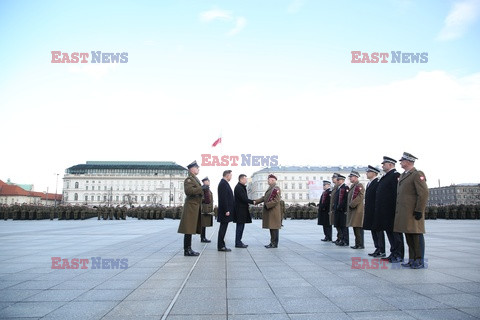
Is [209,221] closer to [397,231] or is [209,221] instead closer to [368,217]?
[368,217]

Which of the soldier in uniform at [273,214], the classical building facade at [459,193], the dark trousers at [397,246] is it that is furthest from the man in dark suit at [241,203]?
the classical building facade at [459,193]

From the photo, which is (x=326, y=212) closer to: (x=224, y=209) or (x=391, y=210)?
(x=391, y=210)

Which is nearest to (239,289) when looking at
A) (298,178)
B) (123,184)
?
(298,178)

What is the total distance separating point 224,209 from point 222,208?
0.08 metres

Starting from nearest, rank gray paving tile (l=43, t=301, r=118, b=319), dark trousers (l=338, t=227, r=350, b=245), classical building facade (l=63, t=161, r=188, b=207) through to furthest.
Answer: gray paving tile (l=43, t=301, r=118, b=319), dark trousers (l=338, t=227, r=350, b=245), classical building facade (l=63, t=161, r=188, b=207)

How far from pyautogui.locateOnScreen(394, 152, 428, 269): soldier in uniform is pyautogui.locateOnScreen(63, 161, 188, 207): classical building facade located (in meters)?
110

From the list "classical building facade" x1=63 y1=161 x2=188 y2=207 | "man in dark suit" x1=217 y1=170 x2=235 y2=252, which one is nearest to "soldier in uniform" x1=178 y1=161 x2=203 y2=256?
"man in dark suit" x1=217 y1=170 x2=235 y2=252

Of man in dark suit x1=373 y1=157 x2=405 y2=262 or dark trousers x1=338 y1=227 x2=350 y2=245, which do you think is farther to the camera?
dark trousers x1=338 y1=227 x2=350 y2=245

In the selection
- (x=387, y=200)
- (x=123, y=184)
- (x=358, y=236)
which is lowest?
(x=358, y=236)

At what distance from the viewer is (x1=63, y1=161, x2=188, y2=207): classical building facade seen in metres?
116

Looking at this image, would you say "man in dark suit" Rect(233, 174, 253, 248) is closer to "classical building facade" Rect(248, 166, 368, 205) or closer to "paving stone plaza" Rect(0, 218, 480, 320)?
"paving stone plaza" Rect(0, 218, 480, 320)

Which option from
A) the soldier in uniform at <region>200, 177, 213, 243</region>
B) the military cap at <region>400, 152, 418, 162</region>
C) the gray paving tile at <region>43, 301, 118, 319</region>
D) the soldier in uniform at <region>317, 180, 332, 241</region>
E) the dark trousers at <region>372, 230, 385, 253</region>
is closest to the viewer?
the gray paving tile at <region>43, 301, 118, 319</region>

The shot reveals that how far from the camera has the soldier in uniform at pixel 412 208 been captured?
5.96 m

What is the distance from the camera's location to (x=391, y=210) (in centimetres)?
707
